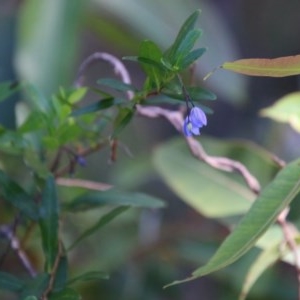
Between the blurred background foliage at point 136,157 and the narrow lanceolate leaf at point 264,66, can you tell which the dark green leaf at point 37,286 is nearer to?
the narrow lanceolate leaf at point 264,66

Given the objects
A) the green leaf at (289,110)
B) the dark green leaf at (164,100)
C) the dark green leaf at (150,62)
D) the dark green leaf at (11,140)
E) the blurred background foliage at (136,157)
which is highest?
the dark green leaf at (150,62)

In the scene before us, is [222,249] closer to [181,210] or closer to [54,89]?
[54,89]

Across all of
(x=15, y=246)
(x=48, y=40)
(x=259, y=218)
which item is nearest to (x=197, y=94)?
(x=259, y=218)

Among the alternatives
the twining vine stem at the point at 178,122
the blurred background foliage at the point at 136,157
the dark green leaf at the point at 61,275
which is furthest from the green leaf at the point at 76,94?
the blurred background foliage at the point at 136,157

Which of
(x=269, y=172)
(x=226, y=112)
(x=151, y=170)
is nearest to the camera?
(x=269, y=172)

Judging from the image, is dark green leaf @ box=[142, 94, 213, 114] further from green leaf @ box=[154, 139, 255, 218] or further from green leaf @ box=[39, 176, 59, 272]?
green leaf @ box=[154, 139, 255, 218]

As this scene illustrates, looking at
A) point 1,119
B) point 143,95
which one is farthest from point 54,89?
point 143,95

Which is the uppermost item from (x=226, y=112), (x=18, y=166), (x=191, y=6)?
(x=191, y=6)
